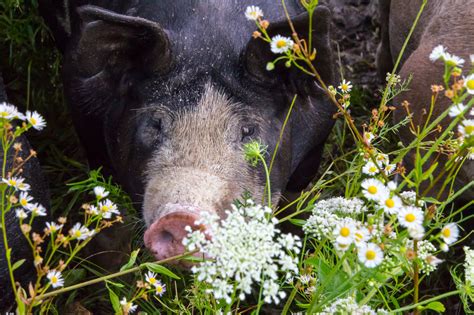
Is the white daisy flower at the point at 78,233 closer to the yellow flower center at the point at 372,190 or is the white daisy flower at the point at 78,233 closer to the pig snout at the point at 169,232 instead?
the yellow flower center at the point at 372,190

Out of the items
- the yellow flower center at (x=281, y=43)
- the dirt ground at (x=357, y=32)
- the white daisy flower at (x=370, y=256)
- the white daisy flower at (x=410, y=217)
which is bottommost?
the dirt ground at (x=357, y=32)

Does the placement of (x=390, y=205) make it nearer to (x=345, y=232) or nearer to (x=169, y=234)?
(x=345, y=232)

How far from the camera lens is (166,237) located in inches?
92.0

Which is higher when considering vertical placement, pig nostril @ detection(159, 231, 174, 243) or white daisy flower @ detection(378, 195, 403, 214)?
white daisy flower @ detection(378, 195, 403, 214)

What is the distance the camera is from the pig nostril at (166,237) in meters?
2.32

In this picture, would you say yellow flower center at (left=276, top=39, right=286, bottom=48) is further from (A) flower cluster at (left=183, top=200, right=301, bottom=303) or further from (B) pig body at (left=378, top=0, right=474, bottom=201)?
(B) pig body at (left=378, top=0, right=474, bottom=201)

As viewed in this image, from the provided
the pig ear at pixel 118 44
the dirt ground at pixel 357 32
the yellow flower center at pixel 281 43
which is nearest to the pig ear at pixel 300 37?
the pig ear at pixel 118 44

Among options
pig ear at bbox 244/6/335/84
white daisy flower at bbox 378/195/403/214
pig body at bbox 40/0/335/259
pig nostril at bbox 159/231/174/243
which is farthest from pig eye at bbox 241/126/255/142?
white daisy flower at bbox 378/195/403/214

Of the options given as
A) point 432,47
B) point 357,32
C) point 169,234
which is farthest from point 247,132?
point 357,32

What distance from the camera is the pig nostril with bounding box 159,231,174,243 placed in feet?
7.63

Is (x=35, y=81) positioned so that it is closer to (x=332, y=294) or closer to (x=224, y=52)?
(x=224, y=52)

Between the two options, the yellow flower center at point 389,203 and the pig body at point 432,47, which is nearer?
the yellow flower center at point 389,203

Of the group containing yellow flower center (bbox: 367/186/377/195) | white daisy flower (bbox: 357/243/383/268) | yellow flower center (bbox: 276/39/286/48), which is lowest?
white daisy flower (bbox: 357/243/383/268)

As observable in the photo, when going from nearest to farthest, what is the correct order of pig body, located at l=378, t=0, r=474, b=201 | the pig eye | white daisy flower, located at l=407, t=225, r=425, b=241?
white daisy flower, located at l=407, t=225, r=425, b=241, the pig eye, pig body, located at l=378, t=0, r=474, b=201
